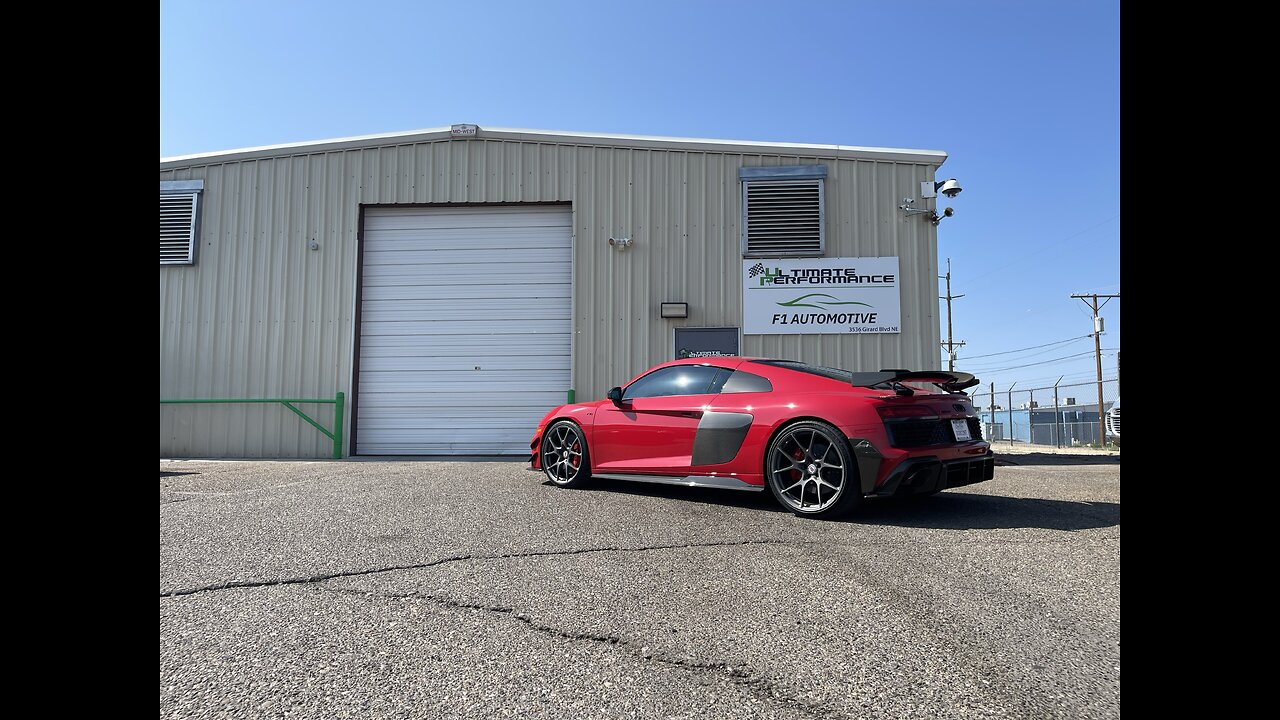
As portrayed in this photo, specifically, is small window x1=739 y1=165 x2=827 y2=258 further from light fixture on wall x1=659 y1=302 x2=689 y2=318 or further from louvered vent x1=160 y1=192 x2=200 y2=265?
louvered vent x1=160 y1=192 x2=200 y2=265

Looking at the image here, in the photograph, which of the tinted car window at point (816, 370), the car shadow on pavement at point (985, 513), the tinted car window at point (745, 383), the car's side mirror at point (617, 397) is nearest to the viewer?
the car shadow on pavement at point (985, 513)

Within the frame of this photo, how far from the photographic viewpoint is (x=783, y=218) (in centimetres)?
1069

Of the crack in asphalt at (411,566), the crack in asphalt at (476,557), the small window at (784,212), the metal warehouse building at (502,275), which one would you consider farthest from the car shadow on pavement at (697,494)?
the small window at (784,212)

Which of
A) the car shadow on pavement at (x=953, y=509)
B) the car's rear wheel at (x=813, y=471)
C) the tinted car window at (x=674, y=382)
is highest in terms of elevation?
the tinted car window at (x=674, y=382)

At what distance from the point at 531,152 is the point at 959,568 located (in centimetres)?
974

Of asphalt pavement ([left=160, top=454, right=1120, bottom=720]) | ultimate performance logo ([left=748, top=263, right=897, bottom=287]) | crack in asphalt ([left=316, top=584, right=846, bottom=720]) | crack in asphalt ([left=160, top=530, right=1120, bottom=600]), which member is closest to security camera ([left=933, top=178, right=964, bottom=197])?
ultimate performance logo ([left=748, top=263, right=897, bottom=287])

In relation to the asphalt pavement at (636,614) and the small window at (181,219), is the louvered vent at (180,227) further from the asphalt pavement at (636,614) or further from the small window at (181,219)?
the asphalt pavement at (636,614)

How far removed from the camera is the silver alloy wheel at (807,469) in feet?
14.7

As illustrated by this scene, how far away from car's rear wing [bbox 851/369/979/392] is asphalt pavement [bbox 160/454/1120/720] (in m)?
0.93

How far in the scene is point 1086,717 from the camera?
163cm

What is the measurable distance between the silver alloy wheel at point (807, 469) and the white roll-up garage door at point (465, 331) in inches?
255

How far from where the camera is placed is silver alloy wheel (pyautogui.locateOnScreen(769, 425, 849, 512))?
4491 mm
